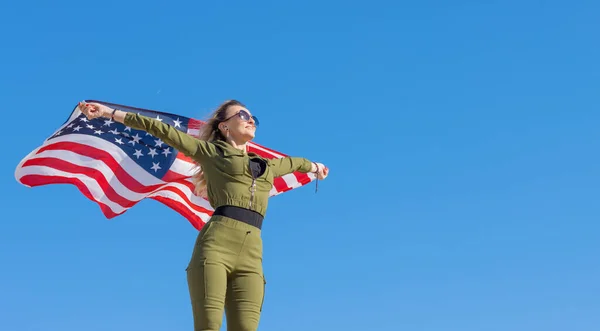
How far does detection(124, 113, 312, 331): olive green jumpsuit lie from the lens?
7.46 m

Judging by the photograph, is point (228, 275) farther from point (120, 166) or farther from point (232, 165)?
point (120, 166)

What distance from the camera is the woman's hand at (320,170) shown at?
30.5 ft

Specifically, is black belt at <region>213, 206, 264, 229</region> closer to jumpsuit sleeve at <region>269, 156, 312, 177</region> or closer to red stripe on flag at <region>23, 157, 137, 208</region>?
jumpsuit sleeve at <region>269, 156, 312, 177</region>

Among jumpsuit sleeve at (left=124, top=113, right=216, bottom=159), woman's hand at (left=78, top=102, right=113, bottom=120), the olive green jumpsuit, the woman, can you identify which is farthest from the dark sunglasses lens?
woman's hand at (left=78, top=102, right=113, bottom=120)

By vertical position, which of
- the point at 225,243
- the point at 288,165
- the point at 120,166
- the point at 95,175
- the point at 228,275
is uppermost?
the point at 120,166


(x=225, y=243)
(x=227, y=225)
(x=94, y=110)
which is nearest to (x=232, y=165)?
(x=227, y=225)

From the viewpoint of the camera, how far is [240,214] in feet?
26.1

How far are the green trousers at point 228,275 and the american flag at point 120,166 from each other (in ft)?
15.8

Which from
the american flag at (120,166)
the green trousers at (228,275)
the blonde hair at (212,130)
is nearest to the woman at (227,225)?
the green trousers at (228,275)

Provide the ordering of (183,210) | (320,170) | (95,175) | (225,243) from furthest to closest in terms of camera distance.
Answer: (183,210)
(95,175)
(320,170)
(225,243)

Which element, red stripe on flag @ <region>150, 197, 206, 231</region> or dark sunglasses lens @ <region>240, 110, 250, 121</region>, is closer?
dark sunglasses lens @ <region>240, 110, 250, 121</region>

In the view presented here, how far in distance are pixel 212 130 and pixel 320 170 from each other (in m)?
1.41

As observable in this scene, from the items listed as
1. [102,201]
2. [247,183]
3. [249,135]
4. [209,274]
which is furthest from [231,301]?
[102,201]

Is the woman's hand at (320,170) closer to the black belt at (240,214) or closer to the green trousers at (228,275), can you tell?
the black belt at (240,214)
